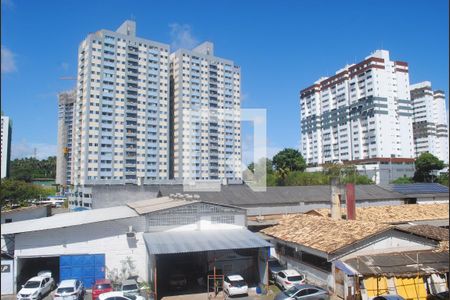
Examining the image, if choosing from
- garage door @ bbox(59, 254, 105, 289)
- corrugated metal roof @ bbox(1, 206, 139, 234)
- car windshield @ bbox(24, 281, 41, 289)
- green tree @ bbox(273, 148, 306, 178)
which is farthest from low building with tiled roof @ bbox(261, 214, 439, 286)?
green tree @ bbox(273, 148, 306, 178)

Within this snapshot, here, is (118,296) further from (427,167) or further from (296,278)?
(427,167)

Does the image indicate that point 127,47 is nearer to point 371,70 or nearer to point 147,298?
point 371,70

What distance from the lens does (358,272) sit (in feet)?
73.3

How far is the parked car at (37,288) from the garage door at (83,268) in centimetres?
114

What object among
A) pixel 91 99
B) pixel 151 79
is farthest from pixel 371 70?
pixel 91 99

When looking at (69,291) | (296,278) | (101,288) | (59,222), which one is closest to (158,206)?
(59,222)

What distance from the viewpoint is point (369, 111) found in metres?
121

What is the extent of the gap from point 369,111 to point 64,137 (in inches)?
4533

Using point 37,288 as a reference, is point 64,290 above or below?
above

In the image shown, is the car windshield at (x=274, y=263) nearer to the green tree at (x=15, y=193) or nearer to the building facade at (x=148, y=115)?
the green tree at (x=15, y=193)

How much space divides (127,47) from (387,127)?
84590 mm

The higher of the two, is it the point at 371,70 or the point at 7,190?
the point at 371,70

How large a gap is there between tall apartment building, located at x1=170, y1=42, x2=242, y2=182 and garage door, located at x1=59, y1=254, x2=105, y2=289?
78.0 meters

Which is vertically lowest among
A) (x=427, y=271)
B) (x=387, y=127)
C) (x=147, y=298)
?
(x=147, y=298)
